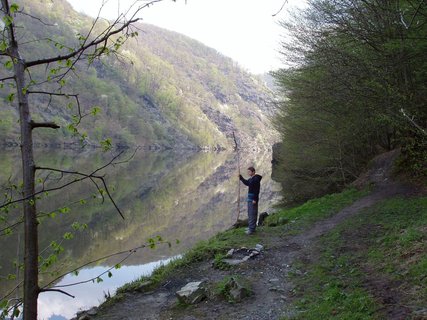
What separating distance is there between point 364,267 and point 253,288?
2.37 meters

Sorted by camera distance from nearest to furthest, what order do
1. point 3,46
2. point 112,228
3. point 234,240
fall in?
point 3,46 < point 234,240 < point 112,228

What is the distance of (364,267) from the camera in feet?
29.8

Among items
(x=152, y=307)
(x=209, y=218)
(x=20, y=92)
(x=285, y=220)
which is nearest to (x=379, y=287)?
(x=152, y=307)

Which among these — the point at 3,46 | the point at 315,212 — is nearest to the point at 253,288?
the point at 3,46

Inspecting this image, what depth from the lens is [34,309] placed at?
11.3 ft

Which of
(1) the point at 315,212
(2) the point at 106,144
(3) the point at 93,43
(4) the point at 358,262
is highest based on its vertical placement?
(3) the point at 93,43

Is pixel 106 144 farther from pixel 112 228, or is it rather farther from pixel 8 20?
pixel 112 228

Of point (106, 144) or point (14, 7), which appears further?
point (106, 144)

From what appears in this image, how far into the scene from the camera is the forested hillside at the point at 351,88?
14633mm

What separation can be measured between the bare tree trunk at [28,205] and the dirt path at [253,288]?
5.11 m

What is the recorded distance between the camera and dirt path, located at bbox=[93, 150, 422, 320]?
26.9 ft

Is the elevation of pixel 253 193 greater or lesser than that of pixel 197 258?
greater

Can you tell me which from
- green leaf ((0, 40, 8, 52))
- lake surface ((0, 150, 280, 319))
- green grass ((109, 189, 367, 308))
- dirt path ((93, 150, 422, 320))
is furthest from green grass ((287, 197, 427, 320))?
green leaf ((0, 40, 8, 52))

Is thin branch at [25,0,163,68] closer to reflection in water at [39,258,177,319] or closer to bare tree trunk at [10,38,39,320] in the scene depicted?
bare tree trunk at [10,38,39,320]
